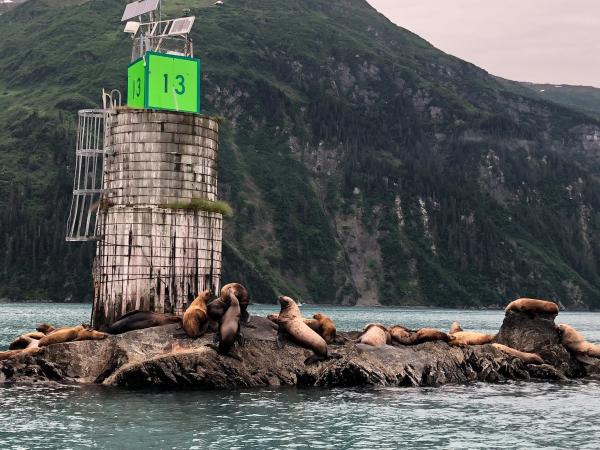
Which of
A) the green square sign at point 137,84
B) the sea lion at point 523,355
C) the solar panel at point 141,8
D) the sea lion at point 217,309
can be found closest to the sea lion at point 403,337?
the sea lion at point 523,355

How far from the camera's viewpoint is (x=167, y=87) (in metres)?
48.5

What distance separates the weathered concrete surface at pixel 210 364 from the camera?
41.1m

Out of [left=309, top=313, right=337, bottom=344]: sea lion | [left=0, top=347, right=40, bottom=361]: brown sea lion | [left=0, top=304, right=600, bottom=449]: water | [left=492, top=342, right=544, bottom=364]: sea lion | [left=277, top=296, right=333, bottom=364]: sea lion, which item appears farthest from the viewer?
[left=492, top=342, right=544, bottom=364]: sea lion

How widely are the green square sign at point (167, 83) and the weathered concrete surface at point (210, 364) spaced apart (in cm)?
1195

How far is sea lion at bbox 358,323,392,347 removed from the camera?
46750mm

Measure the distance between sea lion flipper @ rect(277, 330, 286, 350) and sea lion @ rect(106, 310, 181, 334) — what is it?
15.9ft

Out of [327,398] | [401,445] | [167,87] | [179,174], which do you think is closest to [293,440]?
[401,445]

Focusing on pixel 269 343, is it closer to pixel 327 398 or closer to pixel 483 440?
pixel 327 398

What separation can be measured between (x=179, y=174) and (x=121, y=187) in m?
3.04

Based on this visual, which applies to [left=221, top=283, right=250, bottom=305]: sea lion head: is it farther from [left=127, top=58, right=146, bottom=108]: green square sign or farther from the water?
[left=127, top=58, right=146, bottom=108]: green square sign

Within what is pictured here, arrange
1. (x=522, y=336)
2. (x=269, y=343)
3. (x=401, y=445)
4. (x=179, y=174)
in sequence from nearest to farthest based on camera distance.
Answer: (x=401, y=445) → (x=269, y=343) → (x=179, y=174) → (x=522, y=336)

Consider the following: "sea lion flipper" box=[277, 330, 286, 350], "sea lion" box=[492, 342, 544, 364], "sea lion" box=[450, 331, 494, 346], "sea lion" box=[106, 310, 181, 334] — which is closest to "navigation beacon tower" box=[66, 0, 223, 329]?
"sea lion" box=[106, 310, 181, 334]

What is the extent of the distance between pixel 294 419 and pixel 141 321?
12.5 metres

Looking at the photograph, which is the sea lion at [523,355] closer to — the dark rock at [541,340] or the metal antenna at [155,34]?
the dark rock at [541,340]
